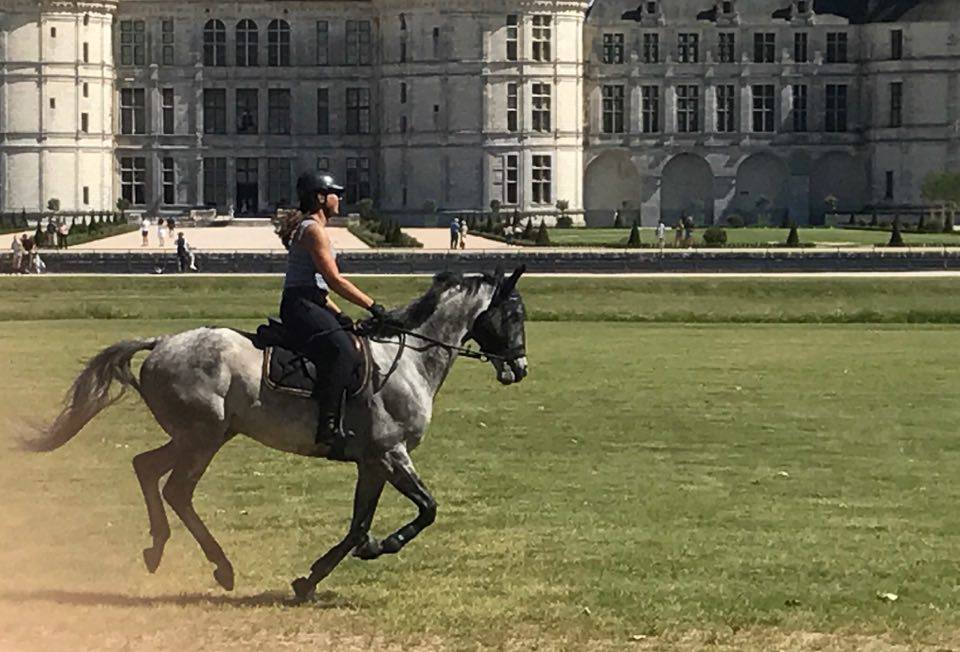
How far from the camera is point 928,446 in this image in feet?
65.3

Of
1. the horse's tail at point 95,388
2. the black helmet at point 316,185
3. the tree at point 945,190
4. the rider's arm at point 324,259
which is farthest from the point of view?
the tree at point 945,190

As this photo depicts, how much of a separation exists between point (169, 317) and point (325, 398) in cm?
2805

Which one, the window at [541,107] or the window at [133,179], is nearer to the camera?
the window at [541,107]

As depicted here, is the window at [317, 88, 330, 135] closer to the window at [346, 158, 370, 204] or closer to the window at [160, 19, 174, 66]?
the window at [346, 158, 370, 204]

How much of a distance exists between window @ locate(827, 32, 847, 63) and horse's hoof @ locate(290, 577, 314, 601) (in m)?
80.2

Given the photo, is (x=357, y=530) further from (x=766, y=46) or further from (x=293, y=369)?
(x=766, y=46)


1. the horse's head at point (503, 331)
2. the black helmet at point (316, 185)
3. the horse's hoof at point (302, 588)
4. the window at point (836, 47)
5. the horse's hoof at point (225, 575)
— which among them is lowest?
the horse's hoof at point (302, 588)

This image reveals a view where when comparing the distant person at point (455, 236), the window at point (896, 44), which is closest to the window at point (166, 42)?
the window at point (896, 44)

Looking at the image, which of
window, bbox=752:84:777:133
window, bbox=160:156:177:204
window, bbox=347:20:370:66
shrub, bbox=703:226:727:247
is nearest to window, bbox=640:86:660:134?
window, bbox=752:84:777:133

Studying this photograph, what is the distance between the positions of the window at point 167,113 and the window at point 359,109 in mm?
6800

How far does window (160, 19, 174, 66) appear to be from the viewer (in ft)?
298

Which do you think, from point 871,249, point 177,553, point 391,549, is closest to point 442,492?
point 177,553

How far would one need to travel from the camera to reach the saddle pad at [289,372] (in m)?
12.9

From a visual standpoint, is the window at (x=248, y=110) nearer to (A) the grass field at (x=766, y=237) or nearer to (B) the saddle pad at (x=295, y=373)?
(A) the grass field at (x=766, y=237)
